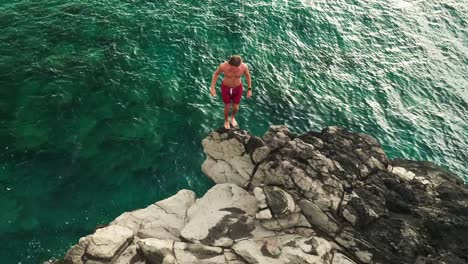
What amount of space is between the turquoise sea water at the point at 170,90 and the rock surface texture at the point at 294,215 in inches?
116

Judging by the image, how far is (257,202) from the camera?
16.6 m

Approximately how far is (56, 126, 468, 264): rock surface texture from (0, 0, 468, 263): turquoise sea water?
294cm

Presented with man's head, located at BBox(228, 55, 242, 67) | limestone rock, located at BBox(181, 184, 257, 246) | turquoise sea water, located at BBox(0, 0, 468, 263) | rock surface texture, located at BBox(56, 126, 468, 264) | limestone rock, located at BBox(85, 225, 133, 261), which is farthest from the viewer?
turquoise sea water, located at BBox(0, 0, 468, 263)

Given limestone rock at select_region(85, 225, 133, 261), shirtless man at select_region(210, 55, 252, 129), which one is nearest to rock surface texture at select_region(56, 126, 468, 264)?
limestone rock at select_region(85, 225, 133, 261)

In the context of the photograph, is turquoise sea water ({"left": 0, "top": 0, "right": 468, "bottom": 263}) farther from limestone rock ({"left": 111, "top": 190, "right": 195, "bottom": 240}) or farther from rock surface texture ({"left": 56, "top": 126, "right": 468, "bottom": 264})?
rock surface texture ({"left": 56, "top": 126, "right": 468, "bottom": 264})

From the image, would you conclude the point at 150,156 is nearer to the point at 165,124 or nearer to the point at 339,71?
the point at 165,124

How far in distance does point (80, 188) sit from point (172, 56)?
42.1 ft

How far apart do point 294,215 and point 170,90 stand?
44.6 feet

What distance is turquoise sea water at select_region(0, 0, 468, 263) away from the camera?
63.9 feet

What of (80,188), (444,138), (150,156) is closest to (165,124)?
(150,156)

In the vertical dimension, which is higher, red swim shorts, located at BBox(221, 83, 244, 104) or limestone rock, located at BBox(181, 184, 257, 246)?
red swim shorts, located at BBox(221, 83, 244, 104)

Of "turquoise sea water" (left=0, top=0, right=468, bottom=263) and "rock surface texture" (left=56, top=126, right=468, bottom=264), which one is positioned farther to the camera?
"turquoise sea water" (left=0, top=0, right=468, bottom=263)

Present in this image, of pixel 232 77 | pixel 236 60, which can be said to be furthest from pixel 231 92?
pixel 236 60

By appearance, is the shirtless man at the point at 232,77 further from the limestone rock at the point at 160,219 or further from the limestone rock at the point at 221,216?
the limestone rock at the point at 160,219
